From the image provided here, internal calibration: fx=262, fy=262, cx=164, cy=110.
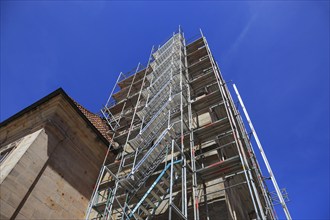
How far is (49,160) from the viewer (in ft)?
36.2

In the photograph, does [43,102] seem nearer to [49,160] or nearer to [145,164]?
[49,160]

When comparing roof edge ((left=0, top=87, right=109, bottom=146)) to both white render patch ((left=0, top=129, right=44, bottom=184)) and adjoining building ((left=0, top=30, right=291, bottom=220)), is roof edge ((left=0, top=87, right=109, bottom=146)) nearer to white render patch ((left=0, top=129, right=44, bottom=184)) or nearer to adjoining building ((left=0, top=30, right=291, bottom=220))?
adjoining building ((left=0, top=30, right=291, bottom=220))

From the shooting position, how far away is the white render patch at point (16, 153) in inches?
363

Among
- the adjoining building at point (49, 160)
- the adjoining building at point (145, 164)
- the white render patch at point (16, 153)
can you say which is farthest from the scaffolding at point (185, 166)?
the white render patch at point (16, 153)

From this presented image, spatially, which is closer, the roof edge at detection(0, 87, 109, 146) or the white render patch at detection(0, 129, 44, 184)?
the white render patch at detection(0, 129, 44, 184)

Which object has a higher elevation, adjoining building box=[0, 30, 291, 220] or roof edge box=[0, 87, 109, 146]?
roof edge box=[0, 87, 109, 146]

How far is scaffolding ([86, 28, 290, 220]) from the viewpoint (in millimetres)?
8508

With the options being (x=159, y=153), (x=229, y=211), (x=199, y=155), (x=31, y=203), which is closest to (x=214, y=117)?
(x=199, y=155)

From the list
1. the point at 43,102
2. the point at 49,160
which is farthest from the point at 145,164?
the point at 43,102

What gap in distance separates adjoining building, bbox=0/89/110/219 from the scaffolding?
40.8 inches

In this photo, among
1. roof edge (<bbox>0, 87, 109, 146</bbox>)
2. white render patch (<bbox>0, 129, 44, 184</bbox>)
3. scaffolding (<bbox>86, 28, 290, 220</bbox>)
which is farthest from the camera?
roof edge (<bbox>0, 87, 109, 146</bbox>)

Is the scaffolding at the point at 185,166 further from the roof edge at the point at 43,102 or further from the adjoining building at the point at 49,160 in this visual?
the roof edge at the point at 43,102

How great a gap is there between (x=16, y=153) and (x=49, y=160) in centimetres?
129

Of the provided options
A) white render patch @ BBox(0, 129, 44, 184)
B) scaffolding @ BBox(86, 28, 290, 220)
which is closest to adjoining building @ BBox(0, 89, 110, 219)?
white render patch @ BBox(0, 129, 44, 184)
